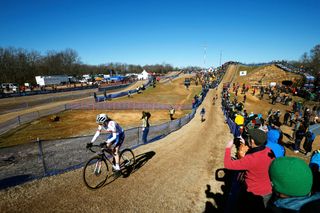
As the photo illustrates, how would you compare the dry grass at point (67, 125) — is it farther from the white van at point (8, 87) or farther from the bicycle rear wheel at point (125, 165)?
the white van at point (8, 87)

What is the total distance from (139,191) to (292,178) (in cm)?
529

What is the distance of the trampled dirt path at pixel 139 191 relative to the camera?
5.59 m

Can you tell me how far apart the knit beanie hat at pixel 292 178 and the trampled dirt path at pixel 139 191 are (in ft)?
13.7

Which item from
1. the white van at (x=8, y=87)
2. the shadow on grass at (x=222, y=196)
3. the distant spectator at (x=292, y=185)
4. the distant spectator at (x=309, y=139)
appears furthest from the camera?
the white van at (x=8, y=87)

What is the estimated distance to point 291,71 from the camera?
52688 millimetres

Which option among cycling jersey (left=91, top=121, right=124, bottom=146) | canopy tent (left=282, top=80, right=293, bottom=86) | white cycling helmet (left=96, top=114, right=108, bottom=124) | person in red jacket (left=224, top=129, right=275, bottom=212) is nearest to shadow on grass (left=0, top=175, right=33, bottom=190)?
cycling jersey (left=91, top=121, right=124, bottom=146)

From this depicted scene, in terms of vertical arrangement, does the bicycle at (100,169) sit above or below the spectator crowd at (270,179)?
below

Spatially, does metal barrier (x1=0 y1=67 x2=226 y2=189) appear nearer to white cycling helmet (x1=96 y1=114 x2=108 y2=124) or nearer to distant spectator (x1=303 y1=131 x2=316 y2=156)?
white cycling helmet (x1=96 y1=114 x2=108 y2=124)

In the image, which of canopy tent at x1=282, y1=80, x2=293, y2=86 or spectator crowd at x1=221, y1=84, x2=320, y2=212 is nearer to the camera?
spectator crowd at x1=221, y1=84, x2=320, y2=212

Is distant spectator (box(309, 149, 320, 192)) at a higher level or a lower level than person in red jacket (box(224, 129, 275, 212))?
lower

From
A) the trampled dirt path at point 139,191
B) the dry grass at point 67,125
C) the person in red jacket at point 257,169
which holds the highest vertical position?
the person in red jacket at point 257,169

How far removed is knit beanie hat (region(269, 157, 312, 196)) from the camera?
2064mm

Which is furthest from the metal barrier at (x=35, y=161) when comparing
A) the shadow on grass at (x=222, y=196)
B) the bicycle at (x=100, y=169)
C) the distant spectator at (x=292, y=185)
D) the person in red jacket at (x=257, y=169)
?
the distant spectator at (x=292, y=185)

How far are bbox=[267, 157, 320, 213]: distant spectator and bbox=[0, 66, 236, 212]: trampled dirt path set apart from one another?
13.6 feet
